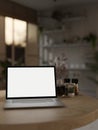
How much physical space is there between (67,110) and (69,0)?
15.6 feet

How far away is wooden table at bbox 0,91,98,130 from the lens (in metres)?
1.15

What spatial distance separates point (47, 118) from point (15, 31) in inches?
202

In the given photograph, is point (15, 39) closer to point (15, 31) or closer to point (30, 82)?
point (15, 31)

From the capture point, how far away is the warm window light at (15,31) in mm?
5863

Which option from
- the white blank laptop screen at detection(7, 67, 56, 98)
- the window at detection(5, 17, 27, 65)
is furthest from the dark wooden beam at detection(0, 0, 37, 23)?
the white blank laptop screen at detection(7, 67, 56, 98)

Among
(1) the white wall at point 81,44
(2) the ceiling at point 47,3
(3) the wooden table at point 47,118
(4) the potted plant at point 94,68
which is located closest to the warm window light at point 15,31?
(2) the ceiling at point 47,3

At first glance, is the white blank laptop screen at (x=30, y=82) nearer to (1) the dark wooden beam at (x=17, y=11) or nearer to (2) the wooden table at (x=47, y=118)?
(2) the wooden table at (x=47, y=118)

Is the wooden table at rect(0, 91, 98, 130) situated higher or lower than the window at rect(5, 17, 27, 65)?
lower

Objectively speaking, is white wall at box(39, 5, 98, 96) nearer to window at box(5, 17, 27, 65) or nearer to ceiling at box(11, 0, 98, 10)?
ceiling at box(11, 0, 98, 10)

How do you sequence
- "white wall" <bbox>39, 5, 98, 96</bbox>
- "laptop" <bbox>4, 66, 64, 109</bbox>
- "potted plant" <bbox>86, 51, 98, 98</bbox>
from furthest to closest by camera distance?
"white wall" <bbox>39, 5, 98, 96</bbox>
"potted plant" <bbox>86, 51, 98, 98</bbox>
"laptop" <bbox>4, 66, 64, 109</bbox>

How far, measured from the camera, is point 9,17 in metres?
5.81

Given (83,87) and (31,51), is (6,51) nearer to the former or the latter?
(31,51)

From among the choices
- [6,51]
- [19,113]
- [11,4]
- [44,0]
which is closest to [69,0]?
[44,0]

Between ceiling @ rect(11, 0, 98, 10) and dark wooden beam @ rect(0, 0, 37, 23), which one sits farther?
Result: ceiling @ rect(11, 0, 98, 10)
